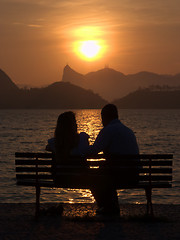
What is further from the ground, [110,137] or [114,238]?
[110,137]

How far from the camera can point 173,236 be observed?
249 inches

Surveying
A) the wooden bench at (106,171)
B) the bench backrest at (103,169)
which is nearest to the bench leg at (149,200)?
the wooden bench at (106,171)

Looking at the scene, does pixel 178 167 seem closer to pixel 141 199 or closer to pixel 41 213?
pixel 141 199

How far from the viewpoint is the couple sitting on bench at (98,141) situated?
23.4 feet

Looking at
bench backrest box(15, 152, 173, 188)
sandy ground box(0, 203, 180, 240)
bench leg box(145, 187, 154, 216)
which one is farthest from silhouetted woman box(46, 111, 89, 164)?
bench leg box(145, 187, 154, 216)

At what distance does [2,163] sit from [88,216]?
24.7 m

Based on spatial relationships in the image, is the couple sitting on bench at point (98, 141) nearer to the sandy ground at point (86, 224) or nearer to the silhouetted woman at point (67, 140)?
the silhouetted woman at point (67, 140)

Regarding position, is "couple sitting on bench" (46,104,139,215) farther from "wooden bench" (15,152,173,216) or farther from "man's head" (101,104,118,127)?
"wooden bench" (15,152,173,216)

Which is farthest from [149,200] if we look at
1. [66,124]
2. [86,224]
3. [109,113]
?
[66,124]

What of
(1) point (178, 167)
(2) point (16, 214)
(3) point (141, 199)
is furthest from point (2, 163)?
(2) point (16, 214)

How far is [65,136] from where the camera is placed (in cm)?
719

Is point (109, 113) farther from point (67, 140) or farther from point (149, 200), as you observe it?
point (149, 200)

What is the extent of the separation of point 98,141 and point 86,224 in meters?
1.22

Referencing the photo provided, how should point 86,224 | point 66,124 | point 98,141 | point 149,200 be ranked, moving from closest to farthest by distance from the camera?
point 86,224
point 66,124
point 98,141
point 149,200
